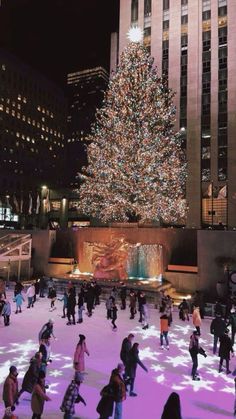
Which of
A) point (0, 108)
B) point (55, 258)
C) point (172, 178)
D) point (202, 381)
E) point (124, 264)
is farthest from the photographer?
point (0, 108)

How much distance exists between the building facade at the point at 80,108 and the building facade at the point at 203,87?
243ft

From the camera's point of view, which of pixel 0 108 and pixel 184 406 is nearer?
pixel 184 406

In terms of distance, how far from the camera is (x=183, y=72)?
148 ft

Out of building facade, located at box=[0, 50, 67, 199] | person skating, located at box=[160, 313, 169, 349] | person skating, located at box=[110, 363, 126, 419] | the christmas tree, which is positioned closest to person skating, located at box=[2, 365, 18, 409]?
person skating, located at box=[110, 363, 126, 419]

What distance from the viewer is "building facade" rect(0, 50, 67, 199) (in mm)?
90500

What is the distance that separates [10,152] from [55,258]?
73014 mm

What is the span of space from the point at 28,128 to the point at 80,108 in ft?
156

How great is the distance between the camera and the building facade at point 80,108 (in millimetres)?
121812

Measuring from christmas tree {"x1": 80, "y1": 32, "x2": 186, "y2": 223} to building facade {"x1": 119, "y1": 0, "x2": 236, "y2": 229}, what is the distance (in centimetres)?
1348

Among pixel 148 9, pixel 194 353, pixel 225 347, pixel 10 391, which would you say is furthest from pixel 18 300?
pixel 148 9

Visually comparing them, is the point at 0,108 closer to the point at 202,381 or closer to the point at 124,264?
the point at 124,264

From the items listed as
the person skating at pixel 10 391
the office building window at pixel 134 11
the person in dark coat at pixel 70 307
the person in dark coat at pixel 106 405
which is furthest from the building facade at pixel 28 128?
the person in dark coat at pixel 106 405

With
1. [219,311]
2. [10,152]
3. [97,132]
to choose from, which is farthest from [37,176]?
[219,311]

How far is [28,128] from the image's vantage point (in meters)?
99.0
